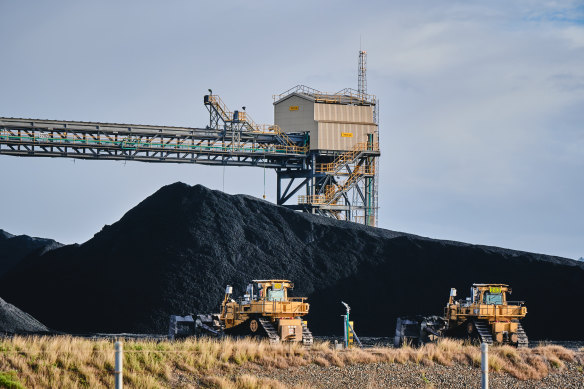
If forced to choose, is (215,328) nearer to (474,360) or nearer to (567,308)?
(474,360)

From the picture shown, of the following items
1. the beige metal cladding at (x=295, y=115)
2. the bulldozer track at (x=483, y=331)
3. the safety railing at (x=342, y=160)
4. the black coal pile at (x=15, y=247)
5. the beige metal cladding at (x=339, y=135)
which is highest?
the beige metal cladding at (x=295, y=115)

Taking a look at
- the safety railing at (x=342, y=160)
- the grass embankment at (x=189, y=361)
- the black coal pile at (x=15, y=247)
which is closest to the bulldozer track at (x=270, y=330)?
the grass embankment at (x=189, y=361)

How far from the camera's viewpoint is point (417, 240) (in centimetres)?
5094

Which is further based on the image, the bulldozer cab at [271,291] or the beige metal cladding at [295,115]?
the beige metal cladding at [295,115]

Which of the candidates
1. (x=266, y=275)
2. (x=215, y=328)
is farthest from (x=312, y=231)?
(x=215, y=328)

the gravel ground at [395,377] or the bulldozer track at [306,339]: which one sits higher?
the bulldozer track at [306,339]

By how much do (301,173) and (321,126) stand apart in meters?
3.26

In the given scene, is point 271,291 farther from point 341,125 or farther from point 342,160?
point 341,125

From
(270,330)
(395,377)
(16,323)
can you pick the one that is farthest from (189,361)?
(16,323)

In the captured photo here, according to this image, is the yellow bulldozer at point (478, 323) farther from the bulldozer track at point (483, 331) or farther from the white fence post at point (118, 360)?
the white fence post at point (118, 360)

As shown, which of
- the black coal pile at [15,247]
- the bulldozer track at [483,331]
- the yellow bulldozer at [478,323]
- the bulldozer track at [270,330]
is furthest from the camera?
the black coal pile at [15,247]

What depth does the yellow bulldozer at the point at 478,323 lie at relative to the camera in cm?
3272

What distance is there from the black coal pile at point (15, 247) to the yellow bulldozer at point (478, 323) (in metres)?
37.7

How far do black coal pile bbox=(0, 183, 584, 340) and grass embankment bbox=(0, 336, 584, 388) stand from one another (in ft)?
52.4
